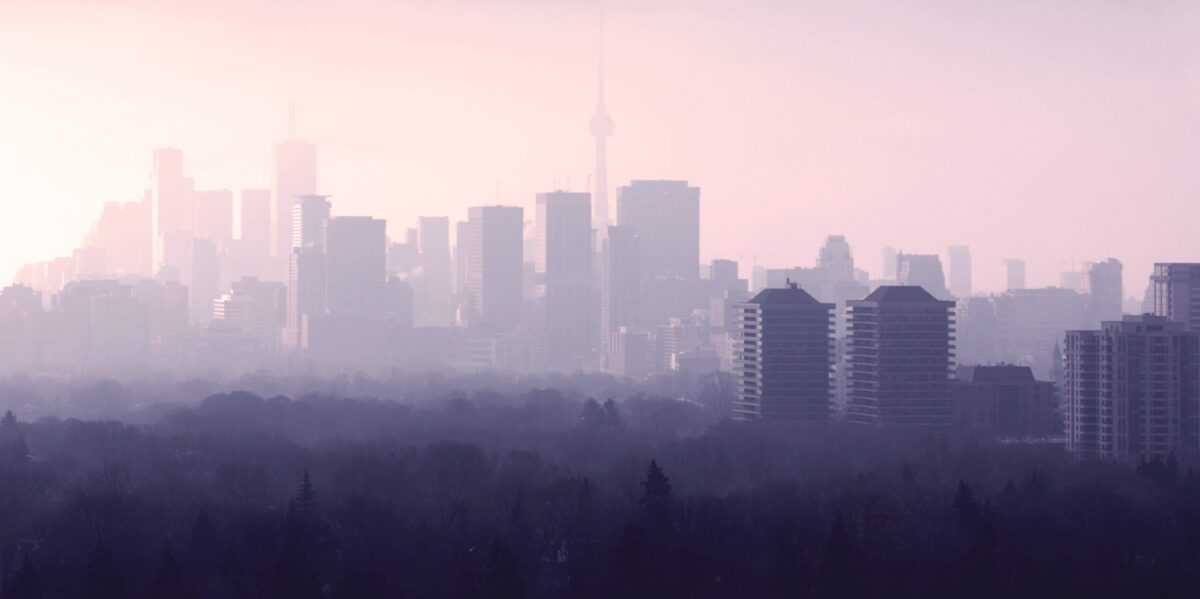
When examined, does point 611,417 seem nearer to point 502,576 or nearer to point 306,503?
point 306,503

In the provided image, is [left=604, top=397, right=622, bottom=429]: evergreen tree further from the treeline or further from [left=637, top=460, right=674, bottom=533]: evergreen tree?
[left=637, top=460, right=674, bottom=533]: evergreen tree

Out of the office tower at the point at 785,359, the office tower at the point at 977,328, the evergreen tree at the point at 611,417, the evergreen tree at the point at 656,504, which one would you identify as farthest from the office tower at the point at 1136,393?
the office tower at the point at 977,328

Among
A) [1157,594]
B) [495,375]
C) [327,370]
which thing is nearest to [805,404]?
[1157,594]

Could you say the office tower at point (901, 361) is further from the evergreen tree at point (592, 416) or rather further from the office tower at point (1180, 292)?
the office tower at point (1180, 292)

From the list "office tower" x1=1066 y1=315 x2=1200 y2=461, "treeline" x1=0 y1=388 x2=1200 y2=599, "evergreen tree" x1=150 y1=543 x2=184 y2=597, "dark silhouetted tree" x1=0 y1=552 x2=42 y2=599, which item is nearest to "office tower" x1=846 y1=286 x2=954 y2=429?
"office tower" x1=1066 y1=315 x2=1200 y2=461

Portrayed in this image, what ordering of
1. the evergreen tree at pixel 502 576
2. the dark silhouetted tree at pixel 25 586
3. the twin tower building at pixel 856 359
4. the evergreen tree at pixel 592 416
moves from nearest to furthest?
the dark silhouetted tree at pixel 25 586 < the evergreen tree at pixel 502 576 < the twin tower building at pixel 856 359 < the evergreen tree at pixel 592 416

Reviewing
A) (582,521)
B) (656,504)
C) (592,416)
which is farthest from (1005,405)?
(582,521)
